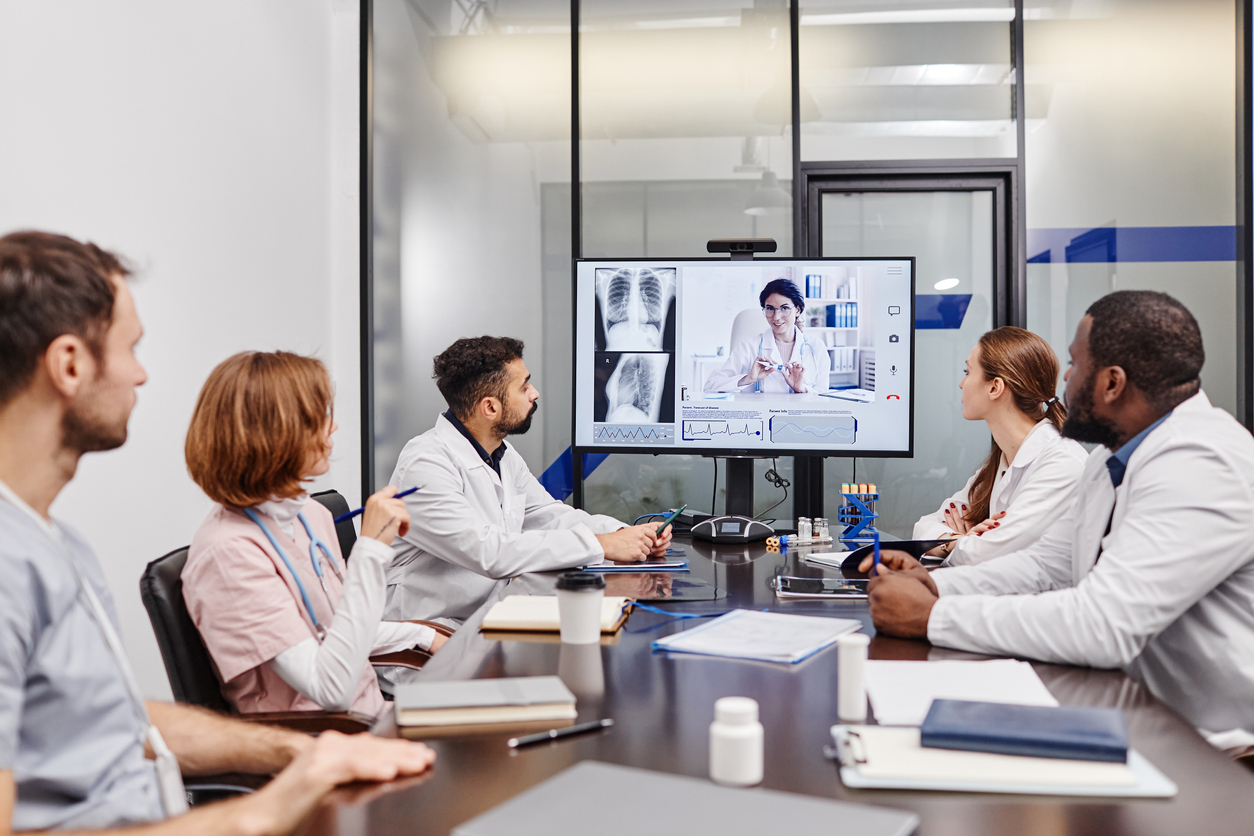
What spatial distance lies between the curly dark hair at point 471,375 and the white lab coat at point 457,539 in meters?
0.09

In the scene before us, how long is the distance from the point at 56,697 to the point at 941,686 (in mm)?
1056

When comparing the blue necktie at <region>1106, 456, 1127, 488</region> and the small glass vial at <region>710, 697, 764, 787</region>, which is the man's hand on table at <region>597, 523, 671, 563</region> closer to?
the blue necktie at <region>1106, 456, 1127, 488</region>

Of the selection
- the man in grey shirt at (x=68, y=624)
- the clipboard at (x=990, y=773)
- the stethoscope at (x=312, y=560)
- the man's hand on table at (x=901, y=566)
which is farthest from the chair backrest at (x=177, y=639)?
the man's hand on table at (x=901, y=566)

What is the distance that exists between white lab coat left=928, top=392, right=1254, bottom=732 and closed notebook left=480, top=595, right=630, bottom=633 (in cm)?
53

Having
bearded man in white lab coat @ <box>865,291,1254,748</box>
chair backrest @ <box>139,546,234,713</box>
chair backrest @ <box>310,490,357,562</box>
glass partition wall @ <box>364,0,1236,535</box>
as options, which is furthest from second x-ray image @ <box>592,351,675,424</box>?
chair backrest @ <box>139,546,234,713</box>

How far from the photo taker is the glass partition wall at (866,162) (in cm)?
391

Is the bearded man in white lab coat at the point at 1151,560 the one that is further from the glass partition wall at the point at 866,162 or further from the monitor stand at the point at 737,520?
the glass partition wall at the point at 866,162

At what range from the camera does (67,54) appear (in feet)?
7.97

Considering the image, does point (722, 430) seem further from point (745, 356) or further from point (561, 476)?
point (561, 476)

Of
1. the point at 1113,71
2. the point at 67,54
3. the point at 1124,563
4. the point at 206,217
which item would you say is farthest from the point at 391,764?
the point at 1113,71

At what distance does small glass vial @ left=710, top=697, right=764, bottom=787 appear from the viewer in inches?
35.7

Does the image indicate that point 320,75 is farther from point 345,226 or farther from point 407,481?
point 407,481

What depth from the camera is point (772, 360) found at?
9.78ft

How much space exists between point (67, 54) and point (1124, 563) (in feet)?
9.00
